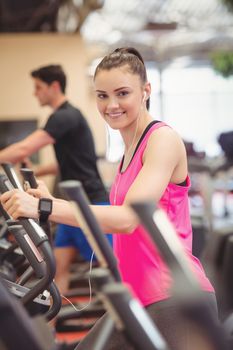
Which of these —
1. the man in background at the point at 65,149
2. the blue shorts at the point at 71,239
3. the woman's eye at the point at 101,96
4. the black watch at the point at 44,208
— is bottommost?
the blue shorts at the point at 71,239

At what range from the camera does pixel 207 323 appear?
73 cm

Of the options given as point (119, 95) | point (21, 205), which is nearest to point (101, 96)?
point (119, 95)

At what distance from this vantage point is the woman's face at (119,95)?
1543mm

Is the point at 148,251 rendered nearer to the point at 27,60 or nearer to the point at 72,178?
the point at 72,178

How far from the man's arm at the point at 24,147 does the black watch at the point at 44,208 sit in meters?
1.61

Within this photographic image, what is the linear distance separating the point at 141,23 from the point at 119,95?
740 centimetres

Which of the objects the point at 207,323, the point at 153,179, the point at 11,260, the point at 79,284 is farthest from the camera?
the point at 79,284

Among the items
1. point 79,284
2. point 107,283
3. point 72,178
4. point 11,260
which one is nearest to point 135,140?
point 107,283

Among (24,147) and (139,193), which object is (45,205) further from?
(24,147)

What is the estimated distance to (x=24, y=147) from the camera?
294 cm

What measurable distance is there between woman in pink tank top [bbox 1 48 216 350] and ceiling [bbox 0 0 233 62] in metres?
5.21

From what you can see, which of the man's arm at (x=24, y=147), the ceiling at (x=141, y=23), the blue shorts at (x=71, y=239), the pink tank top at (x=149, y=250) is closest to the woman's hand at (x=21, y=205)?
the pink tank top at (x=149, y=250)

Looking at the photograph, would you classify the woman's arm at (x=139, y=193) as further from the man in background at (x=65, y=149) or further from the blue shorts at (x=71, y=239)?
the blue shorts at (x=71, y=239)

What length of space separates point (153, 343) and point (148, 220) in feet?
0.55
